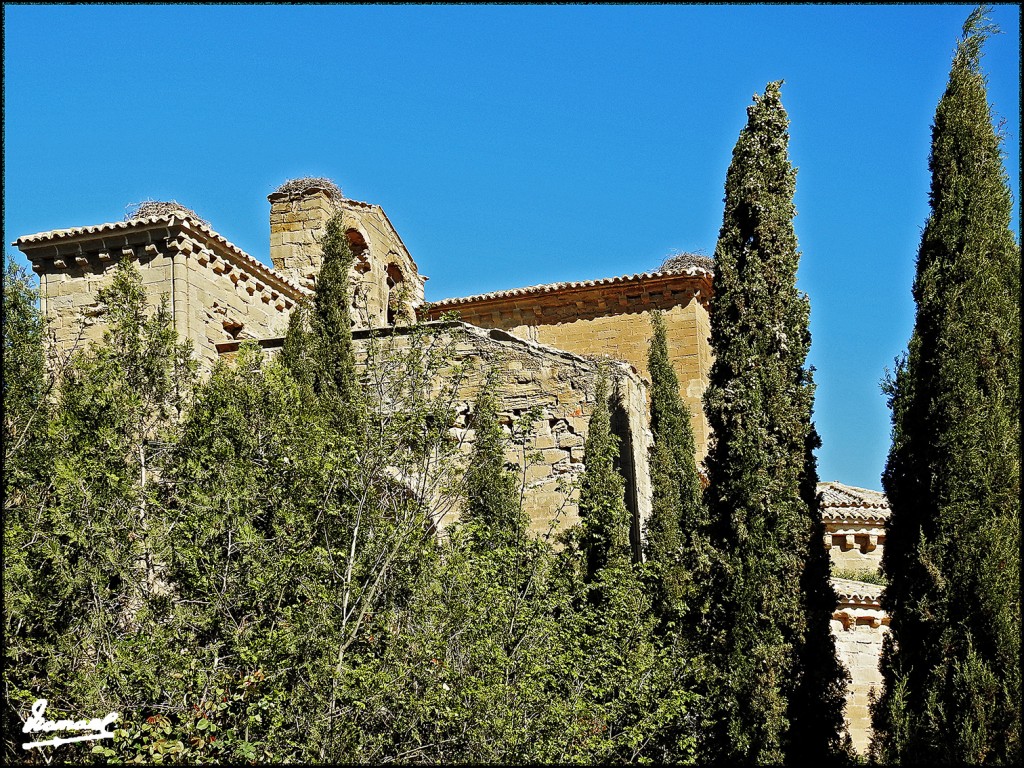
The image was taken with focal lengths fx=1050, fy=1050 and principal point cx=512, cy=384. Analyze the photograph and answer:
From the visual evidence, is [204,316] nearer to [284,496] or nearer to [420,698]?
[284,496]

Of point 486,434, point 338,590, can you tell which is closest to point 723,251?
point 486,434

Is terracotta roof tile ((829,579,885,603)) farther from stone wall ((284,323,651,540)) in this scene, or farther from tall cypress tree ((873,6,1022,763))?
tall cypress tree ((873,6,1022,763))

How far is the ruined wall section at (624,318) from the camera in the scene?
19500 mm

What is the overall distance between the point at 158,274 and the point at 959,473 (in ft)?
34.6

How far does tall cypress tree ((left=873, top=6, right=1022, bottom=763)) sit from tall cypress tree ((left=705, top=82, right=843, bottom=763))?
0.79 metres

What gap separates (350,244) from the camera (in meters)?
19.6

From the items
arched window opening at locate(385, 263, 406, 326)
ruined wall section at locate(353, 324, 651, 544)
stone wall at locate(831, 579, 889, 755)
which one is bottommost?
stone wall at locate(831, 579, 889, 755)

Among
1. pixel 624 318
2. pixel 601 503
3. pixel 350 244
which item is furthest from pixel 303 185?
pixel 601 503

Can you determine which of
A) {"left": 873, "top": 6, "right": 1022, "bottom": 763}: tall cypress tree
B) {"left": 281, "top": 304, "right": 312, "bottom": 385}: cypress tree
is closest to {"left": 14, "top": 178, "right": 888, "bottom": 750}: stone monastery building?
{"left": 281, "top": 304, "right": 312, "bottom": 385}: cypress tree

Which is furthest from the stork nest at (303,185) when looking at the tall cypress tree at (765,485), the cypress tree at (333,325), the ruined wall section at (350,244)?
the tall cypress tree at (765,485)

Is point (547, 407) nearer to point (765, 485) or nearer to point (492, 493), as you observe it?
point (492, 493)

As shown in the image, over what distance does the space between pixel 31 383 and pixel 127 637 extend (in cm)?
267

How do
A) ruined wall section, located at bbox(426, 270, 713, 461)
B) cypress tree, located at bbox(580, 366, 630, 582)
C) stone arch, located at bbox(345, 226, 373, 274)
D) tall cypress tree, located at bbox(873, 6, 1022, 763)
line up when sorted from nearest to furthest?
tall cypress tree, located at bbox(873, 6, 1022, 763) < cypress tree, located at bbox(580, 366, 630, 582) < ruined wall section, located at bbox(426, 270, 713, 461) < stone arch, located at bbox(345, 226, 373, 274)

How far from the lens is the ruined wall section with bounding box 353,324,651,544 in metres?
13.2
